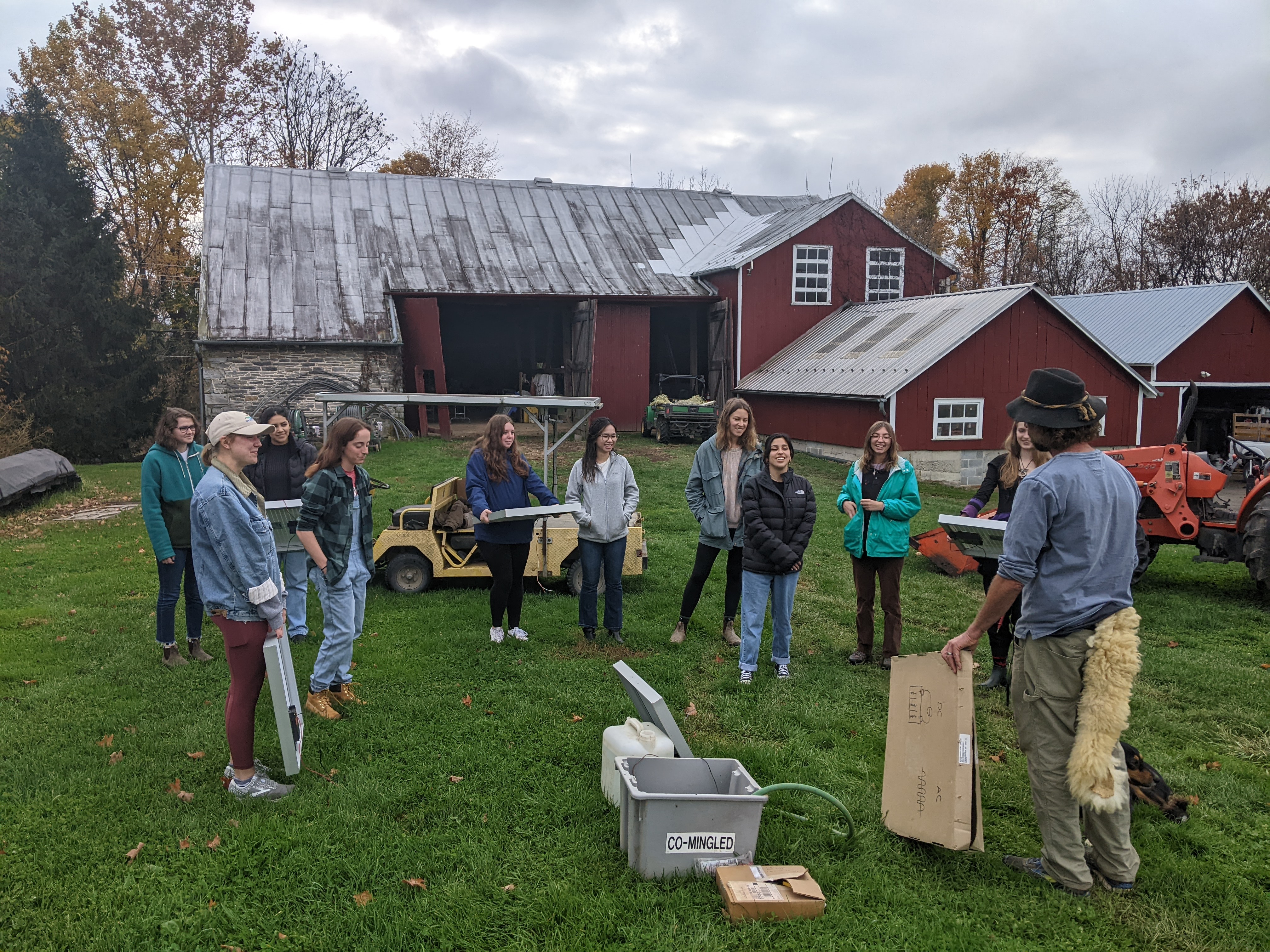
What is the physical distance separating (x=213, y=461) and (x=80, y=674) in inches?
122

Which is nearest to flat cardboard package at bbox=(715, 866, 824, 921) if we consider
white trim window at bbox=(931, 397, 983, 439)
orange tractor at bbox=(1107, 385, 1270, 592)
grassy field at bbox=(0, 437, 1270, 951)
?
grassy field at bbox=(0, 437, 1270, 951)

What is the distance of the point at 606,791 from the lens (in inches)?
166

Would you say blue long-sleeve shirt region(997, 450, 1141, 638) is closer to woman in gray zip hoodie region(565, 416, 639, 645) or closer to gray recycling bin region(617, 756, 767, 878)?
gray recycling bin region(617, 756, 767, 878)

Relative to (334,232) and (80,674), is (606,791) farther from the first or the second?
(334,232)

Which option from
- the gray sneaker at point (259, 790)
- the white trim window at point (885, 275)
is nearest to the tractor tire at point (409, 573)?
the gray sneaker at point (259, 790)

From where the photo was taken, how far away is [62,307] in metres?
20.0

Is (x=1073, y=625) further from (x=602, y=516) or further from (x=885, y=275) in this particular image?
(x=885, y=275)

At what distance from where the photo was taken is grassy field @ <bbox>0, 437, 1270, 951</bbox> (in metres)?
3.31

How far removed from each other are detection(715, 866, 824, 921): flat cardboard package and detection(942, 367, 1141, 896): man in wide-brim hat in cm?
105

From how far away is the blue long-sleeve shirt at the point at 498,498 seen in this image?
6258 mm

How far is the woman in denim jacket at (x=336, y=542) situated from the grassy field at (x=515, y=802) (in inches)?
11.7

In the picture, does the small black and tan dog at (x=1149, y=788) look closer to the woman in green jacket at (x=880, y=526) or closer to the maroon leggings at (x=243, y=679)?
the woman in green jacket at (x=880, y=526)

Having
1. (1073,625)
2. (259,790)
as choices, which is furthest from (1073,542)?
(259,790)

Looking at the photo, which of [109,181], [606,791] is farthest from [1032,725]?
[109,181]
